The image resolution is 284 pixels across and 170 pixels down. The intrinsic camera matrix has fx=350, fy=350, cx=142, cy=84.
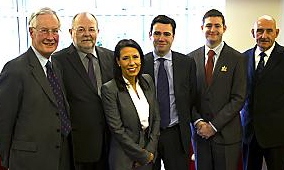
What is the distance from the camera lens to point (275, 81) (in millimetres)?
2961

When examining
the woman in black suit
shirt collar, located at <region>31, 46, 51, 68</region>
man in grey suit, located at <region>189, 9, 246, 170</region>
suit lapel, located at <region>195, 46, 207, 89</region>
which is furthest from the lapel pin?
shirt collar, located at <region>31, 46, 51, 68</region>

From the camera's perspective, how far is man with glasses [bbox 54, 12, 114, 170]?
2633mm

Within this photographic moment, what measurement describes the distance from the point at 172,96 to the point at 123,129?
1.87ft

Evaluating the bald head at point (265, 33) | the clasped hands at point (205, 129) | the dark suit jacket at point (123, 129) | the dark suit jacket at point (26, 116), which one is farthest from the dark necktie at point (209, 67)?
the dark suit jacket at point (26, 116)

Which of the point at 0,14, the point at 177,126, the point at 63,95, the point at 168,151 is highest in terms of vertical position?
the point at 0,14

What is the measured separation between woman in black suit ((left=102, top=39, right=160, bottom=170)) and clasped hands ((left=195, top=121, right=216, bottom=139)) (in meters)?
0.50

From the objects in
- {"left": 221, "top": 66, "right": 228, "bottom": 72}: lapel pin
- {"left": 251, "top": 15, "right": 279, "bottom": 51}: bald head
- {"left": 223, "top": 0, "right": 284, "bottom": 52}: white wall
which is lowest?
{"left": 221, "top": 66, "right": 228, "bottom": 72}: lapel pin

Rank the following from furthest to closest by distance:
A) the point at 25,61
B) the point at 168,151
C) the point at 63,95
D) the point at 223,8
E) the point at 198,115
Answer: the point at 223,8
the point at 198,115
the point at 168,151
the point at 63,95
the point at 25,61

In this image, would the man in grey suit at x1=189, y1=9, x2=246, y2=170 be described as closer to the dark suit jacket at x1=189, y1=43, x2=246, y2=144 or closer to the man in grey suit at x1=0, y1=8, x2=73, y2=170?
the dark suit jacket at x1=189, y1=43, x2=246, y2=144

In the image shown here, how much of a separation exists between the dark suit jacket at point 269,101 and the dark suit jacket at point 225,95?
0.56 feet

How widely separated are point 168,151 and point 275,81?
109 centimetres

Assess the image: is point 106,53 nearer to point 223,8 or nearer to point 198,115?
point 198,115

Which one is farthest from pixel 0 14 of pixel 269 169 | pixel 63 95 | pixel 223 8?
pixel 269 169

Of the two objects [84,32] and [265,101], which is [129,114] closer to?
[84,32]
